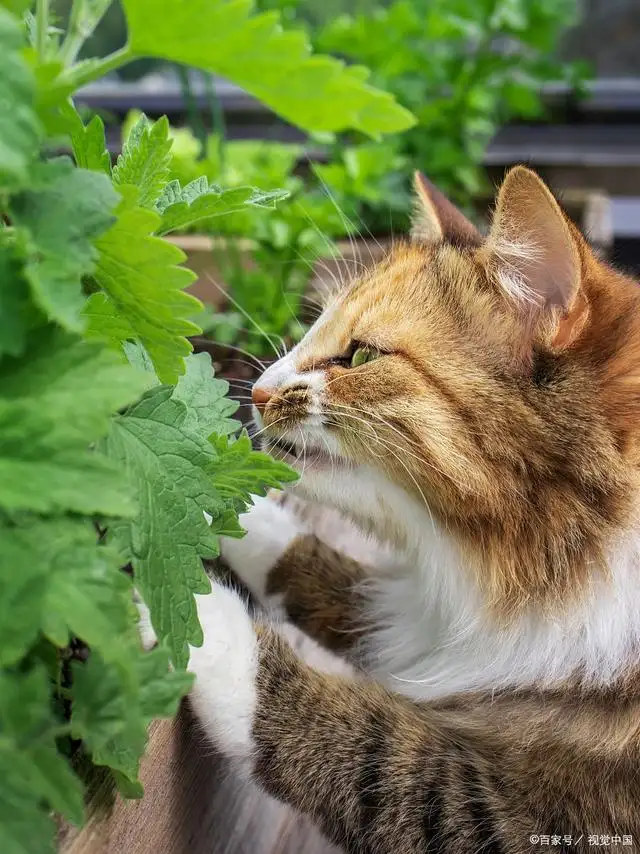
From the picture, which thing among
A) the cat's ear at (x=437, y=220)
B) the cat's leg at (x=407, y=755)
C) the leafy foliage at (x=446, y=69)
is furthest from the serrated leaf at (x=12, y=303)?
the leafy foliage at (x=446, y=69)

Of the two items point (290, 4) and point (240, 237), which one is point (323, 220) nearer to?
point (240, 237)

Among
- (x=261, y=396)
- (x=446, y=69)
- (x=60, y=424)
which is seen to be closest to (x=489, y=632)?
(x=261, y=396)

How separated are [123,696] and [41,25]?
1.30 ft

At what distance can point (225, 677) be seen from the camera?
0.82 m

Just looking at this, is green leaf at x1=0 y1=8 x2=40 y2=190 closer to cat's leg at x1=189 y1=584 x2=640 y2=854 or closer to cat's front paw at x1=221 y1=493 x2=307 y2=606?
cat's leg at x1=189 y1=584 x2=640 y2=854

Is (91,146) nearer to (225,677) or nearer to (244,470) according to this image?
(244,470)

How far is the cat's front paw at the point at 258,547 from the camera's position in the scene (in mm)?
1079

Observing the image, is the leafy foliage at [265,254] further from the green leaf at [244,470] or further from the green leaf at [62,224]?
the green leaf at [62,224]

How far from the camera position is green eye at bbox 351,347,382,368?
34.2 inches

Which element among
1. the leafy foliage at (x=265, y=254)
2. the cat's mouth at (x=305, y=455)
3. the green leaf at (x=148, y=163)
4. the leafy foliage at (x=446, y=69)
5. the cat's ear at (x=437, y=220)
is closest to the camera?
the green leaf at (x=148, y=163)

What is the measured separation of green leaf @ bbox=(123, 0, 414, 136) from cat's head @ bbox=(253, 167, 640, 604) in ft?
1.10

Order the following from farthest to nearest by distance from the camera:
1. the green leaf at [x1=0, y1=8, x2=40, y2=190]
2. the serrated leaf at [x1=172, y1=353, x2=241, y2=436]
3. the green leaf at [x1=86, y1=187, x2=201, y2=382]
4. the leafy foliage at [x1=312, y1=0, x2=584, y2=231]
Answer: the leafy foliage at [x1=312, y1=0, x2=584, y2=231]
the serrated leaf at [x1=172, y1=353, x2=241, y2=436]
the green leaf at [x1=86, y1=187, x2=201, y2=382]
the green leaf at [x1=0, y1=8, x2=40, y2=190]

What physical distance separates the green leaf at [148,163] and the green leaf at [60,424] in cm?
19

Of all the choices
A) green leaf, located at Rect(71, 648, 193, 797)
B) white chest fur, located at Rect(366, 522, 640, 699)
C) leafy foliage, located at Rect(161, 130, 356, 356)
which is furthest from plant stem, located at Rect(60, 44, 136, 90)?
leafy foliage, located at Rect(161, 130, 356, 356)
